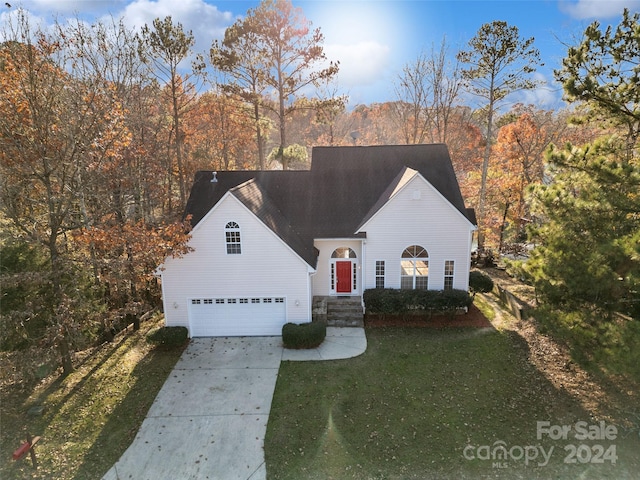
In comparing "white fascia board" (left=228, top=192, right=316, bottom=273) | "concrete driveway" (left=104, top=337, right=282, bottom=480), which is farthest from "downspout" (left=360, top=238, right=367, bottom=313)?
"concrete driveway" (left=104, top=337, right=282, bottom=480)

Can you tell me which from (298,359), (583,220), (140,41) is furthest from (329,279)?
(140,41)

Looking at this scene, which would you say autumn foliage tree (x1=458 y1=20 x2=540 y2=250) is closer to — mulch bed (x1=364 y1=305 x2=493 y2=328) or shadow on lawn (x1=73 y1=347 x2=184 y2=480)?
mulch bed (x1=364 y1=305 x2=493 y2=328)

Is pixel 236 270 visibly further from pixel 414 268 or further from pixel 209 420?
pixel 414 268

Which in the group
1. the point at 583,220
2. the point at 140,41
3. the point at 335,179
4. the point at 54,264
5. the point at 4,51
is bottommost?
the point at 54,264

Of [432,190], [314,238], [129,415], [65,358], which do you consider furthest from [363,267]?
[65,358]

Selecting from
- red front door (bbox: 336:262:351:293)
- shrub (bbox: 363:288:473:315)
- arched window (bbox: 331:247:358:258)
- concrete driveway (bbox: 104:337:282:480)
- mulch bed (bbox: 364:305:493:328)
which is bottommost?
concrete driveway (bbox: 104:337:282:480)

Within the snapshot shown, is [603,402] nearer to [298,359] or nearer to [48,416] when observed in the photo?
[298,359]
